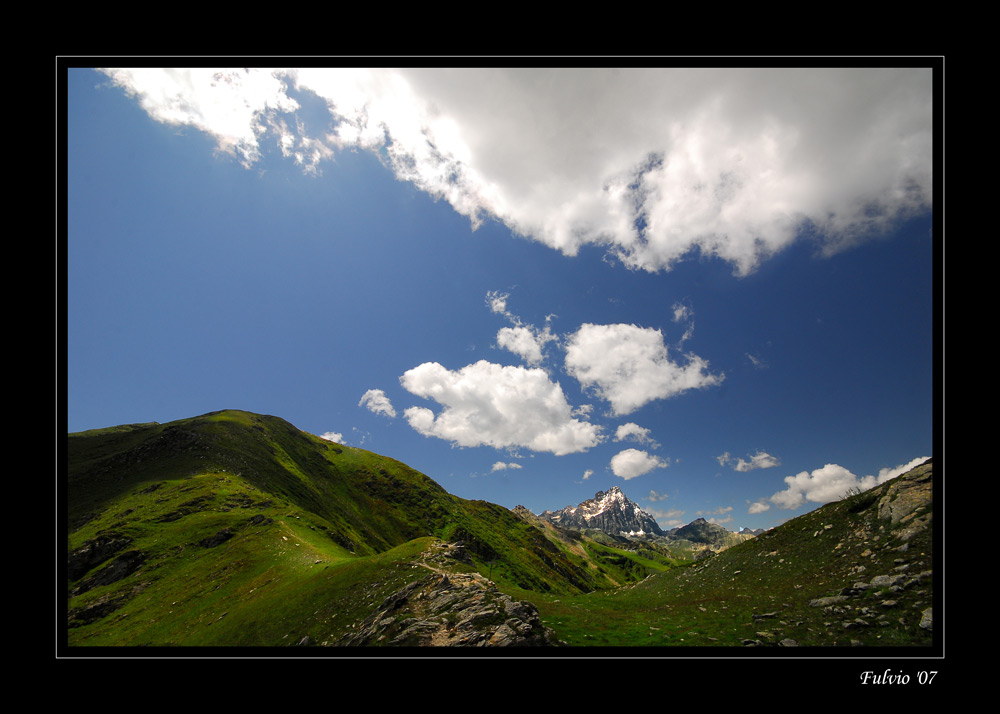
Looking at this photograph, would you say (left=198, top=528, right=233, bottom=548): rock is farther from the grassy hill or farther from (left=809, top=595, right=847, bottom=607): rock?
(left=809, top=595, right=847, bottom=607): rock

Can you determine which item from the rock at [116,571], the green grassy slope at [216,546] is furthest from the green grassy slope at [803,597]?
the rock at [116,571]

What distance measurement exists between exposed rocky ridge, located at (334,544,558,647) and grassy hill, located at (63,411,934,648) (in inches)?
97.3

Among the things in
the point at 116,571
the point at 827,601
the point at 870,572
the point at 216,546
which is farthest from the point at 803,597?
the point at 116,571

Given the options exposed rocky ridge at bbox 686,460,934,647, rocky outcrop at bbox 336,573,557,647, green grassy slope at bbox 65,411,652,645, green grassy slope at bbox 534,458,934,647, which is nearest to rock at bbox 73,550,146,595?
green grassy slope at bbox 65,411,652,645

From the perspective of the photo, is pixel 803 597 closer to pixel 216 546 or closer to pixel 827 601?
pixel 827 601

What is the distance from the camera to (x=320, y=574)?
38.9 meters

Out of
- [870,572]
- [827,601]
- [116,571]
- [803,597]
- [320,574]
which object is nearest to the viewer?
[827,601]

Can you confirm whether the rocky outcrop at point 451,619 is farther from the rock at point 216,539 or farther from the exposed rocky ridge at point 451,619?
the rock at point 216,539

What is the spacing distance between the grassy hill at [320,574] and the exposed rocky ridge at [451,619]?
2.47 metres
